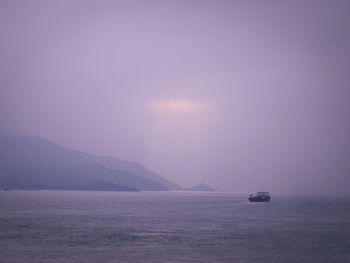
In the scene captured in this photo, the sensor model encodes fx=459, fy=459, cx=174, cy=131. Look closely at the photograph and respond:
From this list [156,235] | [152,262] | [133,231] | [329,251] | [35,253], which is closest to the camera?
[152,262]

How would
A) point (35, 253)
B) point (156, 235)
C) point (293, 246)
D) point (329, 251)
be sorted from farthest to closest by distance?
point (156, 235) → point (293, 246) → point (329, 251) → point (35, 253)

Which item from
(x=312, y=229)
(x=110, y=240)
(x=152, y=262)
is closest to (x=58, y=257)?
(x=152, y=262)

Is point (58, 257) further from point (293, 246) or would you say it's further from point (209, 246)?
point (293, 246)

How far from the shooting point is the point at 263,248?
52.7 metres

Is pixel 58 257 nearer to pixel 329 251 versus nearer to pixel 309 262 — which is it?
pixel 309 262

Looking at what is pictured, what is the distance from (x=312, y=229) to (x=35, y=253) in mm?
47003

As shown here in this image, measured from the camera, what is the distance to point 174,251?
1946 inches

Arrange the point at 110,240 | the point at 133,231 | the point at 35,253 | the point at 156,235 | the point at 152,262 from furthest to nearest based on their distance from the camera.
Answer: the point at 133,231 < the point at 156,235 < the point at 110,240 < the point at 35,253 < the point at 152,262

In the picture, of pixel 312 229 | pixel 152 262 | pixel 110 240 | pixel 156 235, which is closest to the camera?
pixel 152 262

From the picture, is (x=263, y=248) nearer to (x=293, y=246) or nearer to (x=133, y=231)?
(x=293, y=246)

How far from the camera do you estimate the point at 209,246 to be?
53781 mm

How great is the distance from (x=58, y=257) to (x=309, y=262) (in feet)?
79.9

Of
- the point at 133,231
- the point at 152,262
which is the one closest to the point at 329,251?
the point at 152,262

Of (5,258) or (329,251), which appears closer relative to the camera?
(5,258)
